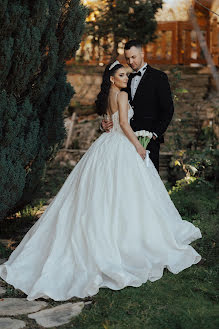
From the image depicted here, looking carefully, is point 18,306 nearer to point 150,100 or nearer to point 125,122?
point 125,122

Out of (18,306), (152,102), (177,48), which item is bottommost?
(18,306)

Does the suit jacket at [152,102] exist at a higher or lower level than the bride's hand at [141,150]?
higher

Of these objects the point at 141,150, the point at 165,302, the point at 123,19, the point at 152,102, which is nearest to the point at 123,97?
the point at 141,150

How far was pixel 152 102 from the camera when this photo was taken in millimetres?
4223

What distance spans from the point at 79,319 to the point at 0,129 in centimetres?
213

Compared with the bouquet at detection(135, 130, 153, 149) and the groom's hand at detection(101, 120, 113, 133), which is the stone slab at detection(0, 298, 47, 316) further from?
the bouquet at detection(135, 130, 153, 149)

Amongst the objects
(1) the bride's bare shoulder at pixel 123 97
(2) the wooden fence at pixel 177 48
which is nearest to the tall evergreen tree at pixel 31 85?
(1) the bride's bare shoulder at pixel 123 97

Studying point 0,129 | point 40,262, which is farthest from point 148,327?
→ point 0,129

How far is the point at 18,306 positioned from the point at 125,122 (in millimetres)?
1570

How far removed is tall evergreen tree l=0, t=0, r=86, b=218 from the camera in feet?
14.4

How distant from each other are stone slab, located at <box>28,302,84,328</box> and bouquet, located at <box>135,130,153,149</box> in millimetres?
1486

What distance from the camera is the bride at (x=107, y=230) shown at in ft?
11.3

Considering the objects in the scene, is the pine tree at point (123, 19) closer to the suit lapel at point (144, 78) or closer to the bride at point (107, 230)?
the suit lapel at point (144, 78)

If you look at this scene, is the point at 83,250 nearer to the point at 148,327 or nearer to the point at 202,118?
the point at 148,327
